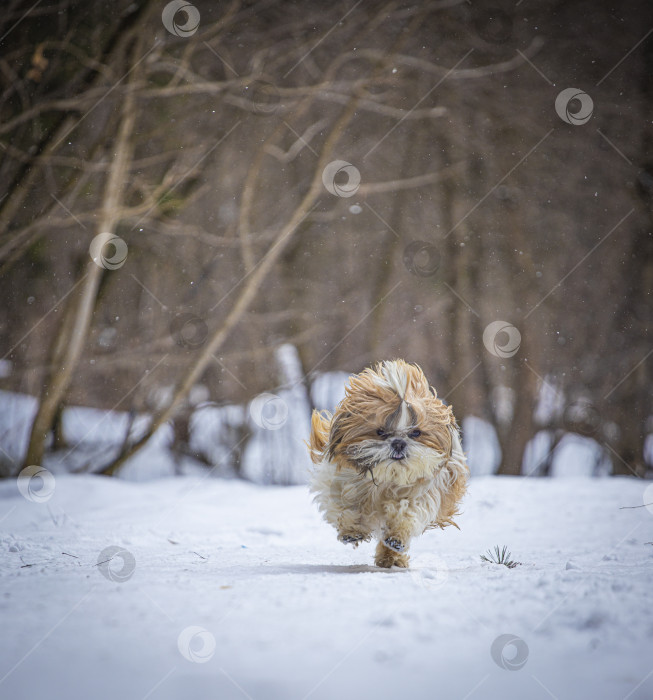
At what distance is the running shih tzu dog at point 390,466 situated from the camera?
3.30 metres

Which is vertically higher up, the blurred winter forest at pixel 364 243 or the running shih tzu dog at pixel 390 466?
the blurred winter forest at pixel 364 243

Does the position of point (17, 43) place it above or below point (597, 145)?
below

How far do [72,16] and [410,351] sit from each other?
587cm

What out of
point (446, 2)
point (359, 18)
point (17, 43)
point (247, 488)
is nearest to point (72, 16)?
point (17, 43)

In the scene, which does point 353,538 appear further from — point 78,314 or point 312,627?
point 78,314

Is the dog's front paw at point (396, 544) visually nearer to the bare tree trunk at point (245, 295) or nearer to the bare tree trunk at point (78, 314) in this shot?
the bare tree trunk at point (245, 295)

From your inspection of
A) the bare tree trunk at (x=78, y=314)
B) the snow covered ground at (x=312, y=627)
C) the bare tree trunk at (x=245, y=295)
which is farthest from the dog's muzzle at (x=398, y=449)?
the bare tree trunk at (x=78, y=314)

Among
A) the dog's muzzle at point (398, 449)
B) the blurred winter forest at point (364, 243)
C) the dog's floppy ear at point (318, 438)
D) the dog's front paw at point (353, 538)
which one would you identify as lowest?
the dog's front paw at point (353, 538)

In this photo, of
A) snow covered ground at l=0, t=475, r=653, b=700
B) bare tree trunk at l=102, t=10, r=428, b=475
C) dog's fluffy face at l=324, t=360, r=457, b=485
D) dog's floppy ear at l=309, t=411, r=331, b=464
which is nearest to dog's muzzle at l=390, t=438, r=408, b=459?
dog's fluffy face at l=324, t=360, r=457, b=485

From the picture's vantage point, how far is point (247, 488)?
7594 millimetres

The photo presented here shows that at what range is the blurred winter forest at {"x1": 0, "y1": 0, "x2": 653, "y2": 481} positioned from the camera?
7.58 metres

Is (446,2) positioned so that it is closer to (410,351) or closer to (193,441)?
(410,351)

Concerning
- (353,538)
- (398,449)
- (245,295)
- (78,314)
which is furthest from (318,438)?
(78,314)

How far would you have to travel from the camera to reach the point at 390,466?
3.27 metres
